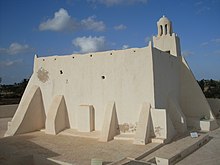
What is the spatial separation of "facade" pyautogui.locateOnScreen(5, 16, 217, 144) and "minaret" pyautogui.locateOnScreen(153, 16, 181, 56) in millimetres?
105

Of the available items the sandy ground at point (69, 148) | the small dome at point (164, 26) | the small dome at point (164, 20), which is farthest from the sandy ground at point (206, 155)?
the small dome at point (164, 20)

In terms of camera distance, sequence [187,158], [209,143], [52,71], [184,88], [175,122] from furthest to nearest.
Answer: [184,88]
[52,71]
[175,122]
[209,143]
[187,158]

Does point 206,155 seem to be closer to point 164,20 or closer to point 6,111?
point 164,20

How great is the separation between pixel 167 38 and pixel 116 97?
21.2 feet

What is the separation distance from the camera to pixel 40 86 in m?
13.4

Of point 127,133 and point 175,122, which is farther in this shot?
point 175,122

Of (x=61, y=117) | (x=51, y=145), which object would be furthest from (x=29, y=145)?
(x=61, y=117)

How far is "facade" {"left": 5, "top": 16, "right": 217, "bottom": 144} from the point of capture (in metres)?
10.5

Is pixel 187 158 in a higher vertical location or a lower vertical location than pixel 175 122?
lower

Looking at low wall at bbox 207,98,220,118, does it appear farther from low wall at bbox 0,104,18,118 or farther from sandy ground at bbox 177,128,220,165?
low wall at bbox 0,104,18,118

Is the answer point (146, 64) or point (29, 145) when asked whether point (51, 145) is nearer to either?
point (29, 145)

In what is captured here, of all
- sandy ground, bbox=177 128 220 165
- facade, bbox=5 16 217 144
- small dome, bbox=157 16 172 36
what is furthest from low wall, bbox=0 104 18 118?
sandy ground, bbox=177 128 220 165

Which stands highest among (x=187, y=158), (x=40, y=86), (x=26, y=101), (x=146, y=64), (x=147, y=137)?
(x=146, y=64)

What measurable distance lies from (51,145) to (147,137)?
4.26 meters
